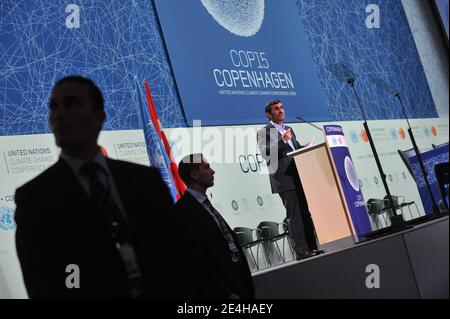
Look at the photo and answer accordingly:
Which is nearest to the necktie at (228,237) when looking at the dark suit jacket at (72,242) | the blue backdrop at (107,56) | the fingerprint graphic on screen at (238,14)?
the dark suit jacket at (72,242)

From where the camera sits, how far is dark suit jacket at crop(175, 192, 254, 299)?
3.45 meters

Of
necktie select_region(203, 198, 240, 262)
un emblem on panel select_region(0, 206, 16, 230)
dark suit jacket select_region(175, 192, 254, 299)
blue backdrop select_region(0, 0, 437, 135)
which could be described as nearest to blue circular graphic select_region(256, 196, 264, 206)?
blue backdrop select_region(0, 0, 437, 135)

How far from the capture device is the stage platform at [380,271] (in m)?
3.89

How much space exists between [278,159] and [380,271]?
9.65 feet

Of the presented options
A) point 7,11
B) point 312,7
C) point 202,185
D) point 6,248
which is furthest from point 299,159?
point 312,7

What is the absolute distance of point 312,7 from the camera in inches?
414

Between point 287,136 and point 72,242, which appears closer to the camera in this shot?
point 72,242

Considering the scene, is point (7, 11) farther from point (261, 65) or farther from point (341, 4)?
point (341, 4)

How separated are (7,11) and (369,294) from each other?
447 centimetres

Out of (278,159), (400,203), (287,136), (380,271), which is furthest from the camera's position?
(400,203)

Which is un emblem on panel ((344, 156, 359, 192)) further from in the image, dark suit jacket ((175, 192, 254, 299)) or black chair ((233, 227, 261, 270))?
black chair ((233, 227, 261, 270))

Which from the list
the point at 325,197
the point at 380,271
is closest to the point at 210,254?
the point at 380,271

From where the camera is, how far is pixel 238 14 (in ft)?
29.4

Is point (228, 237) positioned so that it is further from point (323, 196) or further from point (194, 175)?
point (323, 196)
